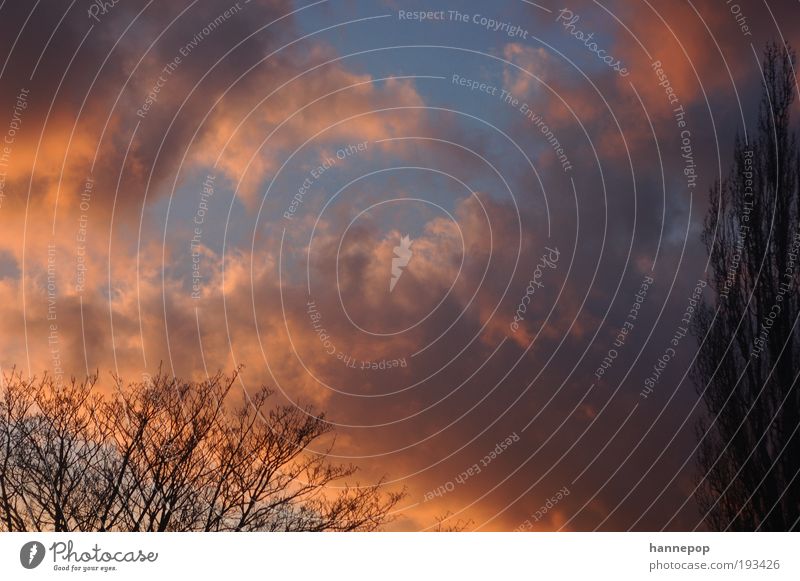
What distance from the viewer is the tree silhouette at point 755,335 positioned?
1919cm

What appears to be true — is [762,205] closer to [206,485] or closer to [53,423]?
[206,485]

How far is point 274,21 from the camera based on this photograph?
16281mm

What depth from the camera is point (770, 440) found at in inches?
763

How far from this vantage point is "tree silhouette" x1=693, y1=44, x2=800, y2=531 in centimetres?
1919

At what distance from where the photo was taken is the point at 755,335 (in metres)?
20.2

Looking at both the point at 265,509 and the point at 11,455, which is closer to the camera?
the point at 11,455
